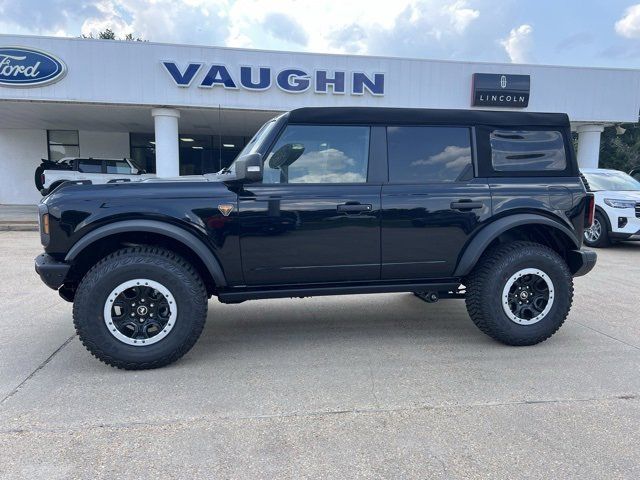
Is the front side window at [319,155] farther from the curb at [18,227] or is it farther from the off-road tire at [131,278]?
the curb at [18,227]

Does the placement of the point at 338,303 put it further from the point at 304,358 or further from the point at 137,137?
the point at 137,137

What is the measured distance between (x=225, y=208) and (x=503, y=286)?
93.2 inches

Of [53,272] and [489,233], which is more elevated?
[489,233]

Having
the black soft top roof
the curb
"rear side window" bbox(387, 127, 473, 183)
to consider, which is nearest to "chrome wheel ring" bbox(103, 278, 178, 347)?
the black soft top roof

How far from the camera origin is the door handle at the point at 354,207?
355cm

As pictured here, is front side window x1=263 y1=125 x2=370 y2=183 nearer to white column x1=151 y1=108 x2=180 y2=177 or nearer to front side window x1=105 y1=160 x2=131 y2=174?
white column x1=151 y1=108 x2=180 y2=177

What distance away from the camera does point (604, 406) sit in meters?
2.90

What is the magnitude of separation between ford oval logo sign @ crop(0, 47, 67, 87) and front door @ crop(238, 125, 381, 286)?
12061 mm

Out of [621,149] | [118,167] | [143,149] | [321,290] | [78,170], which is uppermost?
[621,149]

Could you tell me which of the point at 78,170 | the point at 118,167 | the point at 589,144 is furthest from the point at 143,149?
the point at 589,144

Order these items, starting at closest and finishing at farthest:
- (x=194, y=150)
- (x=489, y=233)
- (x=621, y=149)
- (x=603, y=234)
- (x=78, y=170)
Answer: (x=489, y=233), (x=603, y=234), (x=78, y=170), (x=194, y=150), (x=621, y=149)

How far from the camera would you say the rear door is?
12.0ft

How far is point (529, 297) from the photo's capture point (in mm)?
3895

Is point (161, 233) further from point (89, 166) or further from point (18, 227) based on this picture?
point (89, 166)
